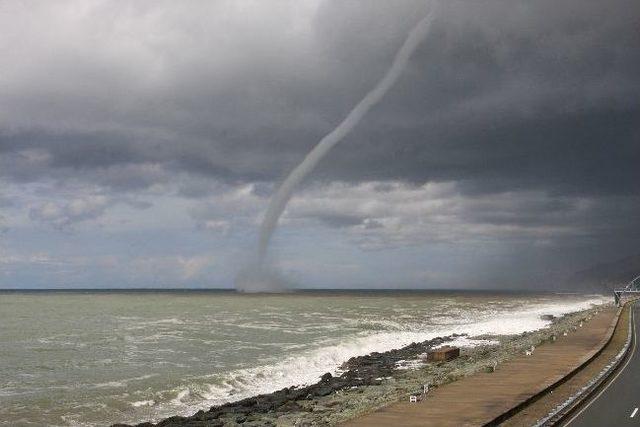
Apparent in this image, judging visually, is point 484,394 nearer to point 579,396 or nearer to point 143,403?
point 579,396

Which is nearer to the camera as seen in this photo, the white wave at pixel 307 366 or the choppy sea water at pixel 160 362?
the choppy sea water at pixel 160 362

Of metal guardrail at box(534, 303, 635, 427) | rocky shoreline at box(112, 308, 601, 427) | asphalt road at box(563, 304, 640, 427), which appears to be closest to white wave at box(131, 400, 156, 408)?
rocky shoreline at box(112, 308, 601, 427)

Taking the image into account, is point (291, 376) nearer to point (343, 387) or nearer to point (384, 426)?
point (343, 387)

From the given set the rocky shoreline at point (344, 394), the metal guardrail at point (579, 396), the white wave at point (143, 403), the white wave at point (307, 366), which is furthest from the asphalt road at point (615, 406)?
the white wave at point (143, 403)

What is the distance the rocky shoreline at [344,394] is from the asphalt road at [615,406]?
587cm

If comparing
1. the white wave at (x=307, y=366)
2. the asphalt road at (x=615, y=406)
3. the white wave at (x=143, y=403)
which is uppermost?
the asphalt road at (x=615, y=406)

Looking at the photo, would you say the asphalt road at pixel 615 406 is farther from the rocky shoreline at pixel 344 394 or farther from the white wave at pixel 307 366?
the white wave at pixel 307 366

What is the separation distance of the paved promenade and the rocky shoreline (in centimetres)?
116

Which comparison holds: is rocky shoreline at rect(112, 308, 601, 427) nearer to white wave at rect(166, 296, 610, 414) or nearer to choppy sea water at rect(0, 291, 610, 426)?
white wave at rect(166, 296, 610, 414)

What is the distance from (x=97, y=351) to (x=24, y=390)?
17300mm

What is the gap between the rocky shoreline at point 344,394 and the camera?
22.5 metres

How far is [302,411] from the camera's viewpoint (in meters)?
24.1

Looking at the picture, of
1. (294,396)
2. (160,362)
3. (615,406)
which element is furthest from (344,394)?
(160,362)

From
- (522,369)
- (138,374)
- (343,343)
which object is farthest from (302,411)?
(343,343)
